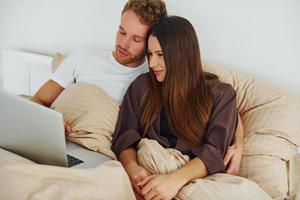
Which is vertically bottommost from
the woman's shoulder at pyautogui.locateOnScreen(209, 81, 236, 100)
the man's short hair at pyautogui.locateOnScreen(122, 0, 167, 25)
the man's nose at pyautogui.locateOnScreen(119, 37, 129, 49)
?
the woman's shoulder at pyautogui.locateOnScreen(209, 81, 236, 100)

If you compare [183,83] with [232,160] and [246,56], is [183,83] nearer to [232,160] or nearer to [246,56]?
[232,160]

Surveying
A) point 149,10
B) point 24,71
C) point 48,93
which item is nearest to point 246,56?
point 149,10

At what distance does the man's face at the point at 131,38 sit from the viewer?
1380 millimetres

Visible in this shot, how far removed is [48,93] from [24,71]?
618mm

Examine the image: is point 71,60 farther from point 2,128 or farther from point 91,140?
point 2,128

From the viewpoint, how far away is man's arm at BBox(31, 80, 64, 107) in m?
1.51

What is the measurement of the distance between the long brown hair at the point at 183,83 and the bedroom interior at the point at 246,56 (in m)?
0.19

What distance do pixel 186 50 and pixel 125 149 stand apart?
380mm

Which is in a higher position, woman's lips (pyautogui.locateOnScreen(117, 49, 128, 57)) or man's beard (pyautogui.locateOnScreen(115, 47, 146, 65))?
woman's lips (pyautogui.locateOnScreen(117, 49, 128, 57))

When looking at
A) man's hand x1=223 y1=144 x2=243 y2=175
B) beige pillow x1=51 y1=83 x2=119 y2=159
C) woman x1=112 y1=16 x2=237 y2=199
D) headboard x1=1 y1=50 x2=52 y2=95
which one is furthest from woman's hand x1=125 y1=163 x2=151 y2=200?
headboard x1=1 y1=50 x2=52 y2=95

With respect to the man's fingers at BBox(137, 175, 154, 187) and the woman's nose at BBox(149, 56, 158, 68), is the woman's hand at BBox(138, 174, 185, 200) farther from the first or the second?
the woman's nose at BBox(149, 56, 158, 68)

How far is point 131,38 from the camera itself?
140 centimetres

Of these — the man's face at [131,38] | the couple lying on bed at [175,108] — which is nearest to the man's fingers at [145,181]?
the couple lying on bed at [175,108]

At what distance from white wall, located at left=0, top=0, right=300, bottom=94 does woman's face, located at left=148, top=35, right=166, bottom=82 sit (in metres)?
0.40
